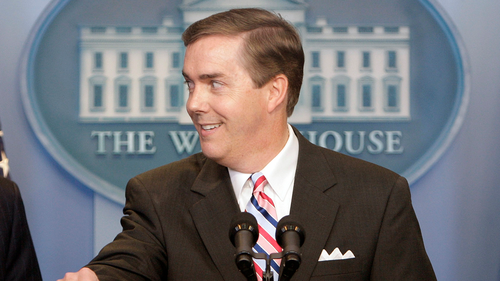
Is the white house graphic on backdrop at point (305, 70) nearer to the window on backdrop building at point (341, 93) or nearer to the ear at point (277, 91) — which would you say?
the window on backdrop building at point (341, 93)

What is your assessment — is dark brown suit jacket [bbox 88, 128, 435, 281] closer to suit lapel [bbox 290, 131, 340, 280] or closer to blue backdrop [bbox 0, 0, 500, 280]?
suit lapel [bbox 290, 131, 340, 280]

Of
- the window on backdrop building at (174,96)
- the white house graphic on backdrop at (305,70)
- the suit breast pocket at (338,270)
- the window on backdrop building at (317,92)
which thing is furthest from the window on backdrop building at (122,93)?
the suit breast pocket at (338,270)

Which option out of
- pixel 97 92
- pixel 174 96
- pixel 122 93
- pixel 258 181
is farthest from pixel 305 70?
pixel 258 181

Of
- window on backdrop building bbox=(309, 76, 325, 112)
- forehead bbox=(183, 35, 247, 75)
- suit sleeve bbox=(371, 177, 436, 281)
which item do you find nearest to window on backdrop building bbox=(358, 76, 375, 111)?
window on backdrop building bbox=(309, 76, 325, 112)

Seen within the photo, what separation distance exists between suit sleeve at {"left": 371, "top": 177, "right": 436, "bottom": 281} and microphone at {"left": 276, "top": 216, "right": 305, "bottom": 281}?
2.12 feet

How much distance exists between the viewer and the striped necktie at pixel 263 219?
6.10 feet

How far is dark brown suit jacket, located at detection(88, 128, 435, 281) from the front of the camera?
1822 mm

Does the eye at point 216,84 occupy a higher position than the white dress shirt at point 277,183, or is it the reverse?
the eye at point 216,84

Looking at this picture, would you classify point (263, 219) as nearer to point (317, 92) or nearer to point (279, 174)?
point (279, 174)

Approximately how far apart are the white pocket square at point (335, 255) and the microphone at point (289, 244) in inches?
20.7

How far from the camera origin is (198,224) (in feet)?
6.24

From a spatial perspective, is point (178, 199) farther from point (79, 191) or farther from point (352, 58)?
point (352, 58)

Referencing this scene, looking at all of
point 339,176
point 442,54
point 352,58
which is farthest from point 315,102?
point 339,176

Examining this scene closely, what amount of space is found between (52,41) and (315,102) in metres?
1.65
